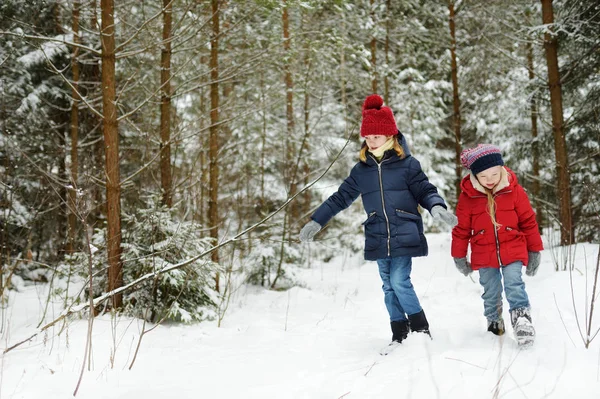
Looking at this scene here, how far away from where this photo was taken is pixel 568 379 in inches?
95.3

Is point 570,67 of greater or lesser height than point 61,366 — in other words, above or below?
above

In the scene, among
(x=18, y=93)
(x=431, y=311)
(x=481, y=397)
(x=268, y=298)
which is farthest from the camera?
(x=18, y=93)

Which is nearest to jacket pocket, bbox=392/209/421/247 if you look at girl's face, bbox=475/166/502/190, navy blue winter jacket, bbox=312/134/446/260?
navy blue winter jacket, bbox=312/134/446/260

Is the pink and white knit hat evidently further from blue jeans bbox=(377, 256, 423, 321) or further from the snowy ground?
the snowy ground

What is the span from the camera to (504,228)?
10.9 feet

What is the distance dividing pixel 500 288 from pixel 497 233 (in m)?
0.49

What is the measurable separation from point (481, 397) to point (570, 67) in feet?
23.7

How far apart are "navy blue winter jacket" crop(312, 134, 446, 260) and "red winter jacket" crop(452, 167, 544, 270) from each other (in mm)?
326

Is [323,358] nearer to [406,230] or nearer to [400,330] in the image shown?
[400,330]

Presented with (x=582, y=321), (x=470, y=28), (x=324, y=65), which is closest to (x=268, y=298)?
(x=582, y=321)

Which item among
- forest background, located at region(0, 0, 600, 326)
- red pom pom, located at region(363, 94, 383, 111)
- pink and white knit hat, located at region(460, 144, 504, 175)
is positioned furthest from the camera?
forest background, located at region(0, 0, 600, 326)

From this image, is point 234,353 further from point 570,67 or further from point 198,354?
point 570,67

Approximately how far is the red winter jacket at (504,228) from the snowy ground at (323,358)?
57 cm

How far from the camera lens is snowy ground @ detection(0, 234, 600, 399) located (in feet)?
8.30
